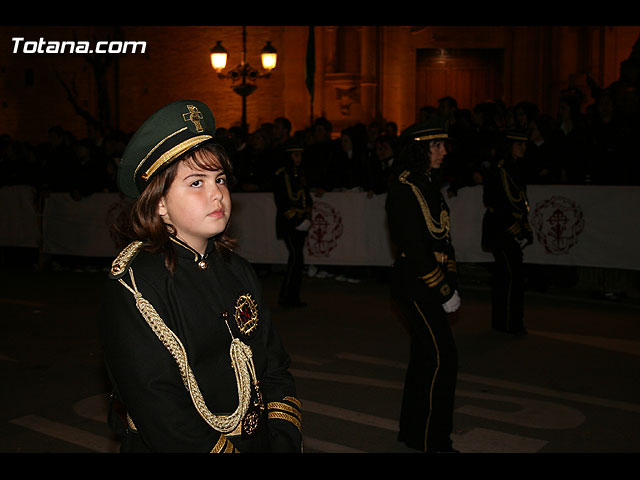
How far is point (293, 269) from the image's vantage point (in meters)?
10.2

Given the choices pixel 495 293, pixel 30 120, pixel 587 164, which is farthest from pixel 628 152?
pixel 30 120

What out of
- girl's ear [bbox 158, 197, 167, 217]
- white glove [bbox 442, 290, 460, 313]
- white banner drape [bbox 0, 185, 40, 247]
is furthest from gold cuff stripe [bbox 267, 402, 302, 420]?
white banner drape [bbox 0, 185, 40, 247]

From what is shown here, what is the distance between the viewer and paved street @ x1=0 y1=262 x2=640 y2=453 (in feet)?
18.5

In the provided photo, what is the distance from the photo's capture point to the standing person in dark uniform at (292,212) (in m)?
10.1

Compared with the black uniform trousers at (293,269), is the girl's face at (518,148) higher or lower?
higher

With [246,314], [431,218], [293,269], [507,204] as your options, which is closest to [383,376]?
[431,218]

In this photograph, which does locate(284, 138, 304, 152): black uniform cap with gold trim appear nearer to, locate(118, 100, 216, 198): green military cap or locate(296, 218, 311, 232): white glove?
locate(296, 218, 311, 232): white glove

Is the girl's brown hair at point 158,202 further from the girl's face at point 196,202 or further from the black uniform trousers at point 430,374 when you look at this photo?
the black uniform trousers at point 430,374

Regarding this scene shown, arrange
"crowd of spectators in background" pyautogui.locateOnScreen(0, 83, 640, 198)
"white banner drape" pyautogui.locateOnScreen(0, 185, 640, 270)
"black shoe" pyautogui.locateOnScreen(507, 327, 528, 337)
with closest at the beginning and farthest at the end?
"black shoe" pyautogui.locateOnScreen(507, 327, 528, 337) < "white banner drape" pyautogui.locateOnScreen(0, 185, 640, 270) < "crowd of spectators in background" pyautogui.locateOnScreen(0, 83, 640, 198)

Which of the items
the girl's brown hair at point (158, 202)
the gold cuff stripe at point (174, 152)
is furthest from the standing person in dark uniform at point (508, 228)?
the gold cuff stripe at point (174, 152)

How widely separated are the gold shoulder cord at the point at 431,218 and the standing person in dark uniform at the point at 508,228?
10.4 ft

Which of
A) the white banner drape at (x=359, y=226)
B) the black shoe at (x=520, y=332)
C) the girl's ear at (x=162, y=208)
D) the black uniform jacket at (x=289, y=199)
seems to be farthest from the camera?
the white banner drape at (x=359, y=226)

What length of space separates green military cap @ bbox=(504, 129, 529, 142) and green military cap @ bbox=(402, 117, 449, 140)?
3085 mm

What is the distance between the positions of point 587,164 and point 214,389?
32.4 ft
